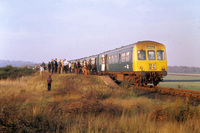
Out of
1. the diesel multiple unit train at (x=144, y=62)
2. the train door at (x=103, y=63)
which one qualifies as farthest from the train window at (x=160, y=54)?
the train door at (x=103, y=63)

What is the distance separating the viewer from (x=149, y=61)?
673 inches

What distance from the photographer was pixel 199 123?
6.53m

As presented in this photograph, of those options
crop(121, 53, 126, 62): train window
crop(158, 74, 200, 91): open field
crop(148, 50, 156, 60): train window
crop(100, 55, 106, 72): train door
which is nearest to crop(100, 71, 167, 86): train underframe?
crop(148, 50, 156, 60): train window

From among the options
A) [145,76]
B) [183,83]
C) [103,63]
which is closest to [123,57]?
[145,76]

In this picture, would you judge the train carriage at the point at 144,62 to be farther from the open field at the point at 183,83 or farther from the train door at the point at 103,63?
the train door at the point at 103,63

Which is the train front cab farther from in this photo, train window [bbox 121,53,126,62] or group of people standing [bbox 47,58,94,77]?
group of people standing [bbox 47,58,94,77]

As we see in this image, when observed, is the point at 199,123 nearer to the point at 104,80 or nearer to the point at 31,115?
the point at 31,115

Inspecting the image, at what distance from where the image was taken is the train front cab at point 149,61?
55.0ft

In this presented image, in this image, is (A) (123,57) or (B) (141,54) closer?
(B) (141,54)

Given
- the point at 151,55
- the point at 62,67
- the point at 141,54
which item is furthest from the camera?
the point at 62,67

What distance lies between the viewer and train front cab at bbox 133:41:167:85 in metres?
16.8

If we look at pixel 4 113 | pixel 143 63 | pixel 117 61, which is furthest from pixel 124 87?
pixel 4 113

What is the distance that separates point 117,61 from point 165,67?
5024 millimetres

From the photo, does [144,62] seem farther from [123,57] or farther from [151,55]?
[123,57]
